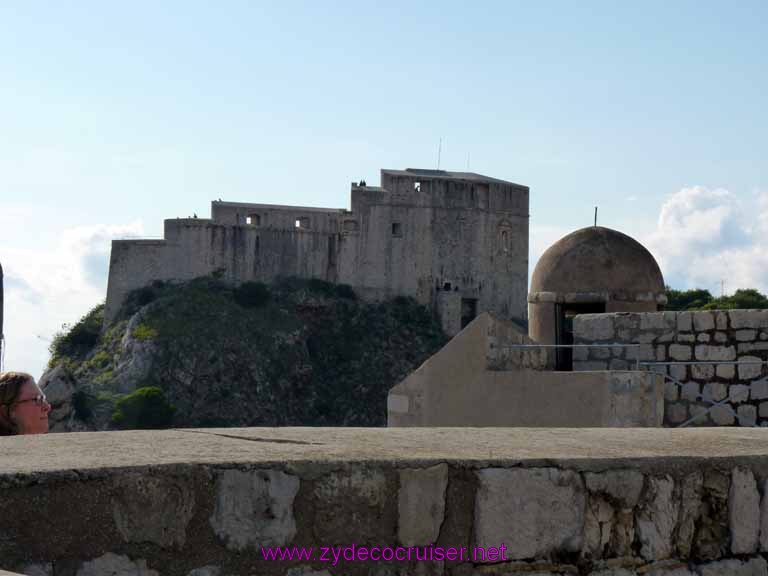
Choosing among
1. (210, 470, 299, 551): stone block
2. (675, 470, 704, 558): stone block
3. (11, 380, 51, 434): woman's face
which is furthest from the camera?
(11, 380, 51, 434): woman's face

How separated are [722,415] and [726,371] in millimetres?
283

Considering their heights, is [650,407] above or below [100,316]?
below

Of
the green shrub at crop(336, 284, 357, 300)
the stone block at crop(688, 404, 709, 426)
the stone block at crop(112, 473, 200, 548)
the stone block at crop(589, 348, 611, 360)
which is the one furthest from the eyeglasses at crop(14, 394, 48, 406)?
the green shrub at crop(336, 284, 357, 300)

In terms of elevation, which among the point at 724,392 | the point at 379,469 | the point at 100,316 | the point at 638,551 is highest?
the point at 100,316

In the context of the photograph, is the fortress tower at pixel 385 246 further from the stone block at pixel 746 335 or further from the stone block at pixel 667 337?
the stone block at pixel 746 335

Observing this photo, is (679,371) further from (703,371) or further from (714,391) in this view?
(714,391)

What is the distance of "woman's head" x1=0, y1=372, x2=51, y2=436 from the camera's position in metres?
3.38

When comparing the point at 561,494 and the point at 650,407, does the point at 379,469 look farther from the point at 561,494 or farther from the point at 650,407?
the point at 650,407

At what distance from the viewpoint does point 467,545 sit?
255 centimetres

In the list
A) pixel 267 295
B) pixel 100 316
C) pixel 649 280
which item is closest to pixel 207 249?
pixel 267 295

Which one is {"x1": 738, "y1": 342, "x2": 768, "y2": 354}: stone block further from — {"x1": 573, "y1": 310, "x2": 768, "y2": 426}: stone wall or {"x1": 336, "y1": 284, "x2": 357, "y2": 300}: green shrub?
{"x1": 336, "y1": 284, "x2": 357, "y2": 300}: green shrub

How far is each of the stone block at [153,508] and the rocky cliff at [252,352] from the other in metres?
39.8

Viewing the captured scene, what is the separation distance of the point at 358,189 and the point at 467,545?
47.2 m

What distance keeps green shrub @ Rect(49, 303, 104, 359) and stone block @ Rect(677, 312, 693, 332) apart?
42.1 m
